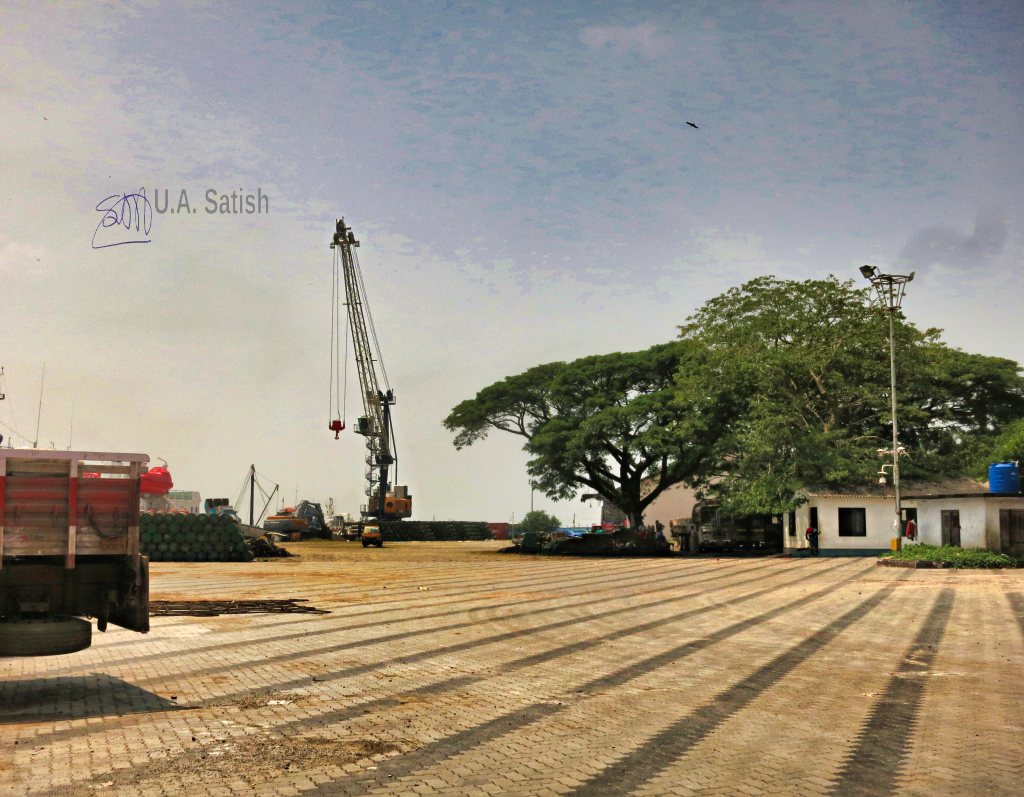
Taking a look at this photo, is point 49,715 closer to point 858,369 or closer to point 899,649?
point 899,649

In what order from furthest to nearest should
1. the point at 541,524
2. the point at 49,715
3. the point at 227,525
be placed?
the point at 541,524 < the point at 227,525 < the point at 49,715

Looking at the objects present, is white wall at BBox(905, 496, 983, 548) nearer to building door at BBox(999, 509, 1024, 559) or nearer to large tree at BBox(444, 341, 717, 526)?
building door at BBox(999, 509, 1024, 559)

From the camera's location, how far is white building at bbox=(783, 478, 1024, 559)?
103 ft

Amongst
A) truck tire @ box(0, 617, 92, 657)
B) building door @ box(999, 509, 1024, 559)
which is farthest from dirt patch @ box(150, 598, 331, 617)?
building door @ box(999, 509, 1024, 559)

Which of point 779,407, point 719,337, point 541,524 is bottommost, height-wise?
point 541,524

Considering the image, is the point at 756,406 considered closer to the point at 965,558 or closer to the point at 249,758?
the point at 965,558

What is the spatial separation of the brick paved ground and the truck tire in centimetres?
49

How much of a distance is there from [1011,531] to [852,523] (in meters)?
12.6

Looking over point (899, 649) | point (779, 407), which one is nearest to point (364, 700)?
point (899, 649)

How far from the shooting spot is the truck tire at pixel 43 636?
26.6 ft

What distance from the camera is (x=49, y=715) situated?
776 cm

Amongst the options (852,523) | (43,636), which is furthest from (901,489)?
(43,636)

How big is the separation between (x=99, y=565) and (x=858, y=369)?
40887 mm

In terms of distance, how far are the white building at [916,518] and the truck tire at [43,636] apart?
28.7m
